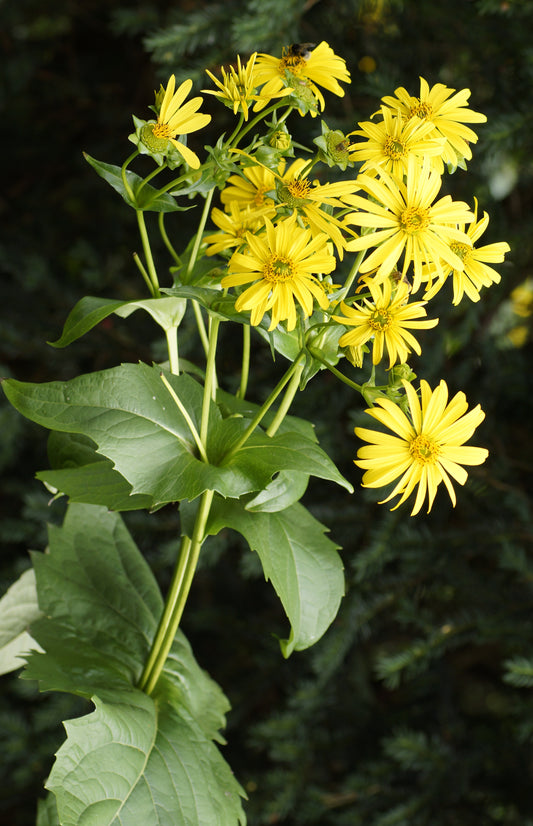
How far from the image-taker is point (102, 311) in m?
0.37

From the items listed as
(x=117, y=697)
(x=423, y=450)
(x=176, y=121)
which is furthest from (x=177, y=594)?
(x=176, y=121)

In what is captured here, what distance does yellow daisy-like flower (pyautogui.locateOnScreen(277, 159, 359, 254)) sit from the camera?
36 cm

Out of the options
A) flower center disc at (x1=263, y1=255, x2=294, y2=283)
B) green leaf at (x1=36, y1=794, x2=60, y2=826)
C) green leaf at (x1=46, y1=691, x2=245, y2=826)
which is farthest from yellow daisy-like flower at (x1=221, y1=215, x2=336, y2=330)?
green leaf at (x1=36, y1=794, x2=60, y2=826)

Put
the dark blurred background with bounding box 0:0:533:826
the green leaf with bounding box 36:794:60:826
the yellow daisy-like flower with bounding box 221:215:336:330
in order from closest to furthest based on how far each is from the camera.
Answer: the yellow daisy-like flower with bounding box 221:215:336:330 < the green leaf with bounding box 36:794:60:826 < the dark blurred background with bounding box 0:0:533:826

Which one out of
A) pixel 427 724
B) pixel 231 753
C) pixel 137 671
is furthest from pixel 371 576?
pixel 137 671

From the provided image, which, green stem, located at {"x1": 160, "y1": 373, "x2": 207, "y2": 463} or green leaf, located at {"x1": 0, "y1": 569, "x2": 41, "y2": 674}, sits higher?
green stem, located at {"x1": 160, "y1": 373, "x2": 207, "y2": 463}

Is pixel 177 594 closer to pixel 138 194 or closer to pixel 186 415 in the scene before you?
pixel 186 415

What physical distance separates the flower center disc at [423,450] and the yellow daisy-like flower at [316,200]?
109 millimetres

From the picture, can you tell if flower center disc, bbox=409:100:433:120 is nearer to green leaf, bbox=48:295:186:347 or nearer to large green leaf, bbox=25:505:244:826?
green leaf, bbox=48:295:186:347

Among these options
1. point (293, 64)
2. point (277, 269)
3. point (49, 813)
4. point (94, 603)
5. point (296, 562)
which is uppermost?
point (293, 64)

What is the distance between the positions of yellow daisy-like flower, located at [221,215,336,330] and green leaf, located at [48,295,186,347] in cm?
5

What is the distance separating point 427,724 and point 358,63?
881 mm

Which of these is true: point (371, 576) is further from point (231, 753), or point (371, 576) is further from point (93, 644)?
point (93, 644)

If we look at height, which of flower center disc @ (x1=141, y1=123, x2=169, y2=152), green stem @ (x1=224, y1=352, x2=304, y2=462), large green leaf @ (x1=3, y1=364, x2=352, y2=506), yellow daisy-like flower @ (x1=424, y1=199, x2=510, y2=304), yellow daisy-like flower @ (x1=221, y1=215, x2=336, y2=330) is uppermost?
yellow daisy-like flower @ (x1=424, y1=199, x2=510, y2=304)
